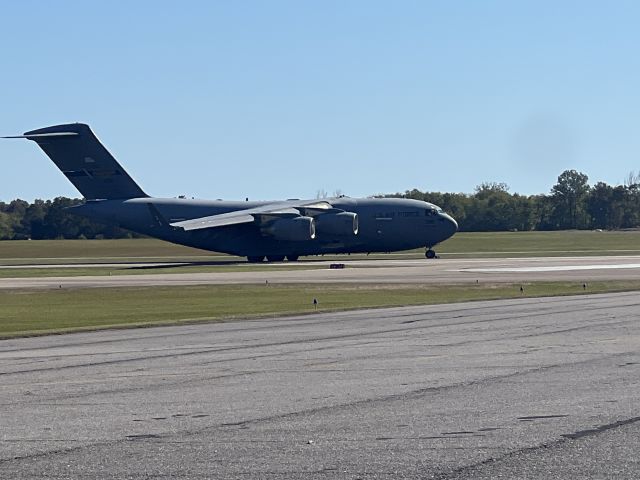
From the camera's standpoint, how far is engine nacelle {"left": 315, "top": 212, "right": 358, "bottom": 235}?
7156cm

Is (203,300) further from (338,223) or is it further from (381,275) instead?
(338,223)

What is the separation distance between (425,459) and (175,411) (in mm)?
4072

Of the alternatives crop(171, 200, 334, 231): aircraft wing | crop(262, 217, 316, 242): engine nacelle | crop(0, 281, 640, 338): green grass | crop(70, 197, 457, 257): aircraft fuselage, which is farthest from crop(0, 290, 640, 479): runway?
crop(70, 197, 457, 257): aircraft fuselage

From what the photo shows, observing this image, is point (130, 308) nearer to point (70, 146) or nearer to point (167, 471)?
point (167, 471)

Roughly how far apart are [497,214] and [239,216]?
4118 inches

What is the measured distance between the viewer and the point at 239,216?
73.1m

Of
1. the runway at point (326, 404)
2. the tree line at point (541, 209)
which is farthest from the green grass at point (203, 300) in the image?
the tree line at point (541, 209)

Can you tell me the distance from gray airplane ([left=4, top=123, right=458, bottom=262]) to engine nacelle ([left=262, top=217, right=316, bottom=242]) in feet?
0.50

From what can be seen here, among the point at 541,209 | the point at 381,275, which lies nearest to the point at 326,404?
the point at 381,275

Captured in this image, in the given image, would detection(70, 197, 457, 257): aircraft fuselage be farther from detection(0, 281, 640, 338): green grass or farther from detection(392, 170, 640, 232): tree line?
detection(392, 170, 640, 232): tree line

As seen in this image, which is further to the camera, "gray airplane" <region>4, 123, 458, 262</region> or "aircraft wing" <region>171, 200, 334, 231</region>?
"gray airplane" <region>4, 123, 458, 262</region>

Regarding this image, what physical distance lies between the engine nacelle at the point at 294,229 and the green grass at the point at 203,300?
79.3 ft

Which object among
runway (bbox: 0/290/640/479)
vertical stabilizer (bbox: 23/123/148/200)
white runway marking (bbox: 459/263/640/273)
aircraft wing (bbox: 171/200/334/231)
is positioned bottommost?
runway (bbox: 0/290/640/479)

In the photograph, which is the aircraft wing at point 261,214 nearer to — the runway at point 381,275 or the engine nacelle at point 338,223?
the engine nacelle at point 338,223
